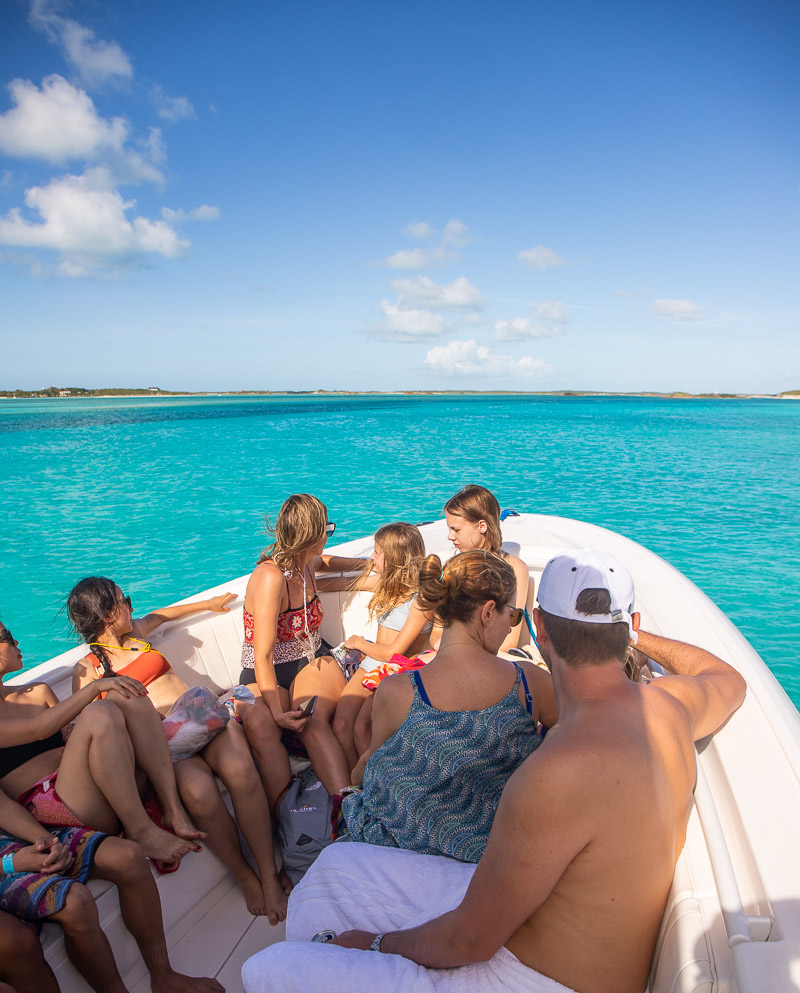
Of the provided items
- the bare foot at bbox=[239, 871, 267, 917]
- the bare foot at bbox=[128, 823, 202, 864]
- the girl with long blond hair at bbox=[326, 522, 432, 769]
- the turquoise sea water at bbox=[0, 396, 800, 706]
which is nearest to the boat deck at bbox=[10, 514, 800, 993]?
the bare foot at bbox=[239, 871, 267, 917]

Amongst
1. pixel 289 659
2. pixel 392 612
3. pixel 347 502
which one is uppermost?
pixel 392 612

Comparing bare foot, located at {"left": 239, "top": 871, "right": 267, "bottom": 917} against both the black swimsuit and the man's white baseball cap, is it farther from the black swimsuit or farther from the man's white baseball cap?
the man's white baseball cap

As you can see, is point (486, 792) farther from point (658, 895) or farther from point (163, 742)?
point (163, 742)

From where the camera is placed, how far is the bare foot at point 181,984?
67.9 inches

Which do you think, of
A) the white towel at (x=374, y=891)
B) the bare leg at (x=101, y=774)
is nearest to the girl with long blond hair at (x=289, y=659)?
the bare leg at (x=101, y=774)

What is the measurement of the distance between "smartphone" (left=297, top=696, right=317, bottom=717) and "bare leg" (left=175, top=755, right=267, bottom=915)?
1.69 ft

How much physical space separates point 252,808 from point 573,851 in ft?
5.04

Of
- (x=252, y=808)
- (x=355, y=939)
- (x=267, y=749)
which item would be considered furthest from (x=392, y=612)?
(x=355, y=939)

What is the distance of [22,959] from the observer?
144 centimetres

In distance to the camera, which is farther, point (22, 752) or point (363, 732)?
point (363, 732)

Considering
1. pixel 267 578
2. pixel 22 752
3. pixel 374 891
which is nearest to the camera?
pixel 374 891

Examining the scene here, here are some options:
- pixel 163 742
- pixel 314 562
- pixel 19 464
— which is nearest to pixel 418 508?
pixel 314 562

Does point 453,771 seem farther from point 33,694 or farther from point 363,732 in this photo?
point 33,694

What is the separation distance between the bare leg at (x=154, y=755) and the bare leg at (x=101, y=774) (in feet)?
0.26
